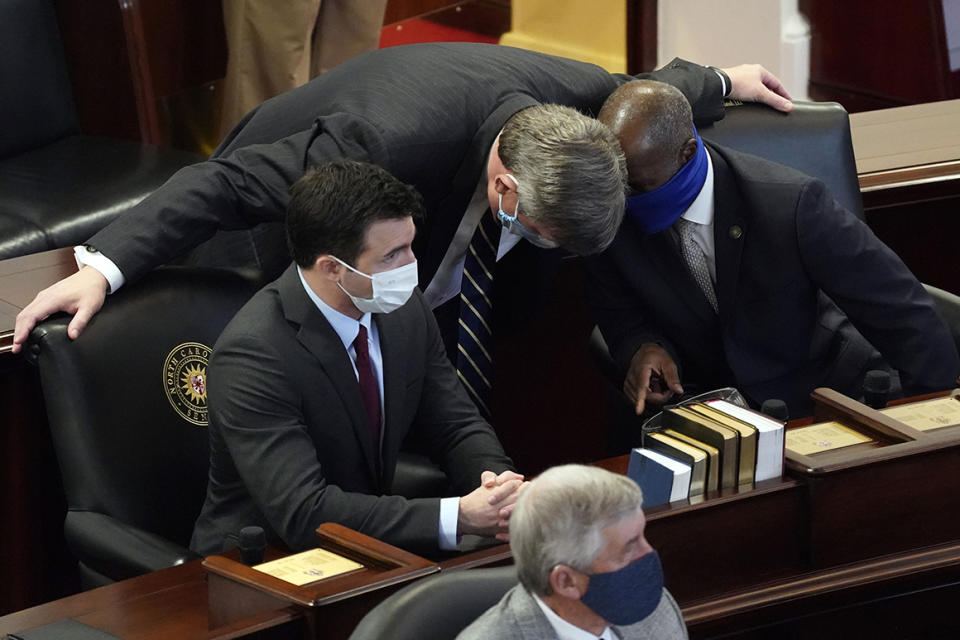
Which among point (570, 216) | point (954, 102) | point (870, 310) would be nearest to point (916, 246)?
point (954, 102)

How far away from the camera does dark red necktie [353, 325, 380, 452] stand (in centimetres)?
229

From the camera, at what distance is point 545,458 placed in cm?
324

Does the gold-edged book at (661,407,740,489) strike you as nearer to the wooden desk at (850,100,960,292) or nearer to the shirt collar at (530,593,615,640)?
the shirt collar at (530,593,615,640)

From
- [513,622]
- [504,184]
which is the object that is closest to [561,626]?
[513,622]

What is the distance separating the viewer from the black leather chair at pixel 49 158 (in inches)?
147

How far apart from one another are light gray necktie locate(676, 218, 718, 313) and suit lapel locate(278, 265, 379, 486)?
72 centimetres

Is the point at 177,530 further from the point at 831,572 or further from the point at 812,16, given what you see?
the point at 812,16

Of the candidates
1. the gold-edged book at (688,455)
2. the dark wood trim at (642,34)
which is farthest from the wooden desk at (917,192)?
the dark wood trim at (642,34)

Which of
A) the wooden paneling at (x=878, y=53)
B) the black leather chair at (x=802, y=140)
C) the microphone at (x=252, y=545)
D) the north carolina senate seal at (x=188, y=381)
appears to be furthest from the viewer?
the wooden paneling at (x=878, y=53)

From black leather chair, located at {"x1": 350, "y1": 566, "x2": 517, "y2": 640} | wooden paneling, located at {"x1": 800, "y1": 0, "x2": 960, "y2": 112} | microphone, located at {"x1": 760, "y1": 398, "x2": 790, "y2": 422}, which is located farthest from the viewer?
wooden paneling, located at {"x1": 800, "y1": 0, "x2": 960, "y2": 112}

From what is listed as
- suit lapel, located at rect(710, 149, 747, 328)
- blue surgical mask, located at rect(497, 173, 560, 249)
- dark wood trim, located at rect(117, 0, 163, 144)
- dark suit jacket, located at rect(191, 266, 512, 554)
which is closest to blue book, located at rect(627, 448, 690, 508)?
dark suit jacket, located at rect(191, 266, 512, 554)

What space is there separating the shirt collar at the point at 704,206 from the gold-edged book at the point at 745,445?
587mm

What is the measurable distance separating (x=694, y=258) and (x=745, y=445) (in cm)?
68

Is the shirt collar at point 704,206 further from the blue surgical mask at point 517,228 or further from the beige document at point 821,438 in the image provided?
the beige document at point 821,438
